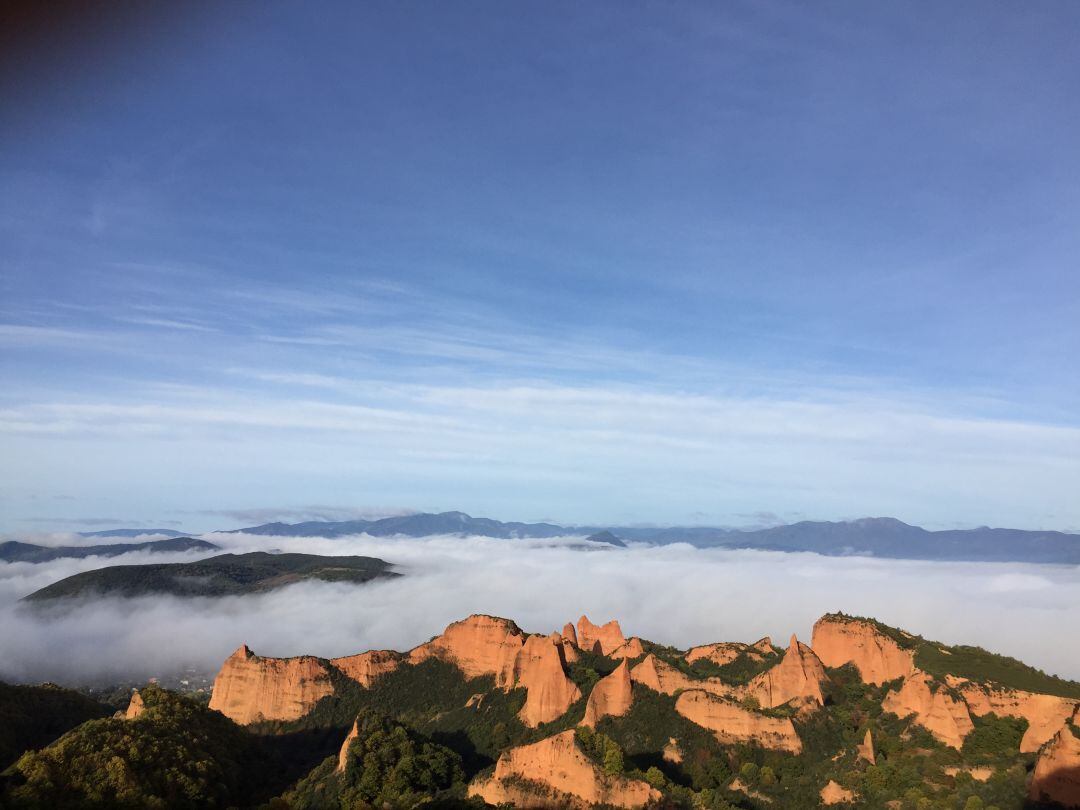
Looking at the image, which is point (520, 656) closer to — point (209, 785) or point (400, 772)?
point (400, 772)

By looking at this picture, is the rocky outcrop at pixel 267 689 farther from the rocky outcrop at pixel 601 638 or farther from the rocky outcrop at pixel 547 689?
the rocky outcrop at pixel 601 638

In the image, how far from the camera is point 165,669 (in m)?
140

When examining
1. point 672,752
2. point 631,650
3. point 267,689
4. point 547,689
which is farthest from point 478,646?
point 672,752

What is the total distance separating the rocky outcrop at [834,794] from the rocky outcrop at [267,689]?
50.9m

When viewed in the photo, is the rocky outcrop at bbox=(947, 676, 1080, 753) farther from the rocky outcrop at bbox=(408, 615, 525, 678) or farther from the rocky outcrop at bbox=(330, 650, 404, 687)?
the rocky outcrop at bbox=(330, 650, 404, 687)

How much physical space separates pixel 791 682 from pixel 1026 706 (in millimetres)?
18313

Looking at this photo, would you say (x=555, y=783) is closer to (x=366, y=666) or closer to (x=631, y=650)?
(x=631, y=650)

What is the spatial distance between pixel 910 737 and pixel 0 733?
2911 inches

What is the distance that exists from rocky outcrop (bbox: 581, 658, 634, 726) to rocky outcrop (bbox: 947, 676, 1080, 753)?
88.6 ft

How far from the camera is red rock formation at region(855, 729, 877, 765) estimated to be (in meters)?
56.0

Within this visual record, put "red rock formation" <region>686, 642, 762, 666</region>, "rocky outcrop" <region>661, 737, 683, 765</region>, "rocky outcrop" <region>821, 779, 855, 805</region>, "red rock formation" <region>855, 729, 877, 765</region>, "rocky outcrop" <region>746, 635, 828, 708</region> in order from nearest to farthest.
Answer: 1. "rocky outcrop" <region>821, 779, 855, 805</region>
2. "red rock formation" <region>855, 729, 877, 765</region>
3. "rocky outcrop" <region>661, 737, 683, 765</region>
4. "rocky outcrop" <region>746, 635, 828, 708</region>
5. "red rock formation" <region>686, 642, 762, 666</region>

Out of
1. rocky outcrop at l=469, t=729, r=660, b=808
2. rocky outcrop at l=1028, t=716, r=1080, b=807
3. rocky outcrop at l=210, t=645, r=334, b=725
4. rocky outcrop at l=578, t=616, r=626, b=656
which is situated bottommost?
rocky outcrop at l=210, t=645, r=334, b=725

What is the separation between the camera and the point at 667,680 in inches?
2717

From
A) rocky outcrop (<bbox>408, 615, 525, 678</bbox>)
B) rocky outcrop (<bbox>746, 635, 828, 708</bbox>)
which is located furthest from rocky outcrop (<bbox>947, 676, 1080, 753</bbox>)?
rocky outcrop (<bbox>408, 615, 525, 678</bbox>)
